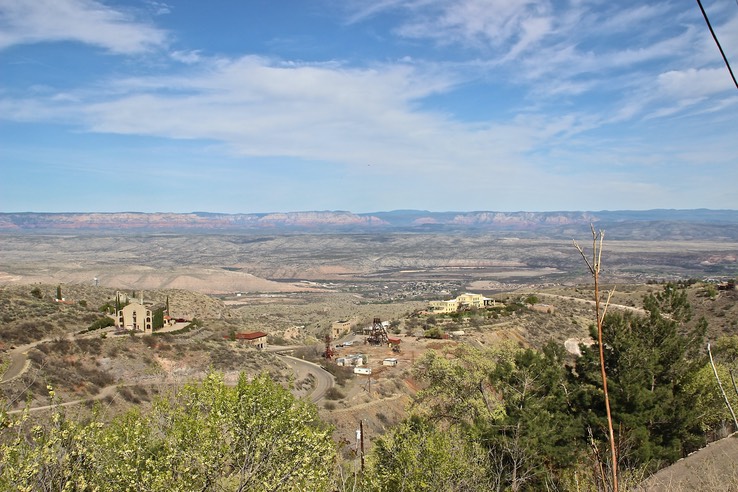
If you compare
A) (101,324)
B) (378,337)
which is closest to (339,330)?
(378,337)

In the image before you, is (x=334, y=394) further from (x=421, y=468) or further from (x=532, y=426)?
(x=421, y=468)

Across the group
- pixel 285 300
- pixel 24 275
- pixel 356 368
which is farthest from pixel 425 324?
pixel 24 275

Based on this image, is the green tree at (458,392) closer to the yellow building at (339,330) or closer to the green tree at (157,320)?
the green tree at (157,320)

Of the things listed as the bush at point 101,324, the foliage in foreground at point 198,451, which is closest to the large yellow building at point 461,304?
the bush at point 101,324

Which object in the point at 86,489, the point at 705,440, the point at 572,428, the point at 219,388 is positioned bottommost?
the point at 705,440

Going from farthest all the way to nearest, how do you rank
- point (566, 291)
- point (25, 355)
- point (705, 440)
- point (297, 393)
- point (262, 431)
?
point (566, 291) → point (297, 393) → point (25, 355) → point (705, 440) → point (262, 431)

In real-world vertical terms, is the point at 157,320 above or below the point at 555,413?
below

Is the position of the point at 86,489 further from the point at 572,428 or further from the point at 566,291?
the point at 566,291

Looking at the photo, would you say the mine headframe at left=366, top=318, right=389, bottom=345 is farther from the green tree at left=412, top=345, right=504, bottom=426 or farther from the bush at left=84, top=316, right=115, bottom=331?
the green tree at left=412, top=345, right=504, bottom=426
